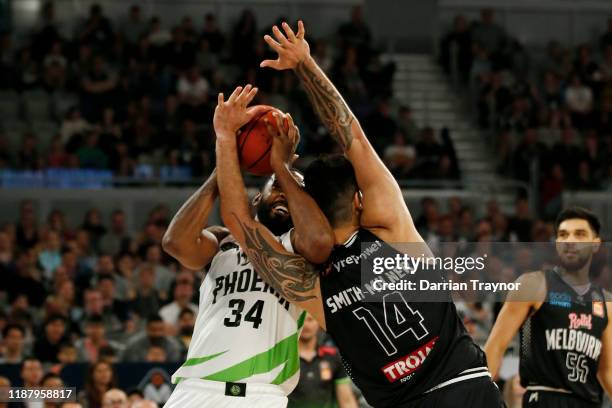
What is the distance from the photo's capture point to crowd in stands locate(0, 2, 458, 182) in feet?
51.1

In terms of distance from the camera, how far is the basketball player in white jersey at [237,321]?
5.38 metres

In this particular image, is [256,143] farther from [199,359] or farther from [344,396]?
[344,396]

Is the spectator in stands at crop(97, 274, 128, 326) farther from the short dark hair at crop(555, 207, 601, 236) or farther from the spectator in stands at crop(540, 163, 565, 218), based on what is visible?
the spectator in stands at crop(540, 163, 565, 218)

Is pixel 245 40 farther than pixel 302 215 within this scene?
Yes

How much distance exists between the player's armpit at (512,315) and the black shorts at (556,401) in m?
0.35

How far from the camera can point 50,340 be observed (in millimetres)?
10914

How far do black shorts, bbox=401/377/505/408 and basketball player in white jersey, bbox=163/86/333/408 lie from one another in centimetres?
79

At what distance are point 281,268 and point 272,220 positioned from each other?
456 millimetres

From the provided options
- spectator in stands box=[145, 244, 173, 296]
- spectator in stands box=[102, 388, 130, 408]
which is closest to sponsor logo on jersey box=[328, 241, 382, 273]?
spectator in stands box=[102, 388, 130, 408]

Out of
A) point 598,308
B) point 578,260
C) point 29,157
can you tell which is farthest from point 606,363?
point 29,157

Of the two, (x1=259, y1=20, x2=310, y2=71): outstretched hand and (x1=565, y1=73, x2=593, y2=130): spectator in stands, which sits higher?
(x1=259, y1=20, x2=310, y2=71): outstretched hand

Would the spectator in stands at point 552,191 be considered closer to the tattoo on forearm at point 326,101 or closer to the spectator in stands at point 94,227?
the spectator in stands at point 94,227

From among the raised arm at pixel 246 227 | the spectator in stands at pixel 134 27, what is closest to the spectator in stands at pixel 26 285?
the spectator in stands at pixel 134 27

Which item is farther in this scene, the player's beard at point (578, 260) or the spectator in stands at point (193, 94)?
the spectator in stands at point (193, 94)
